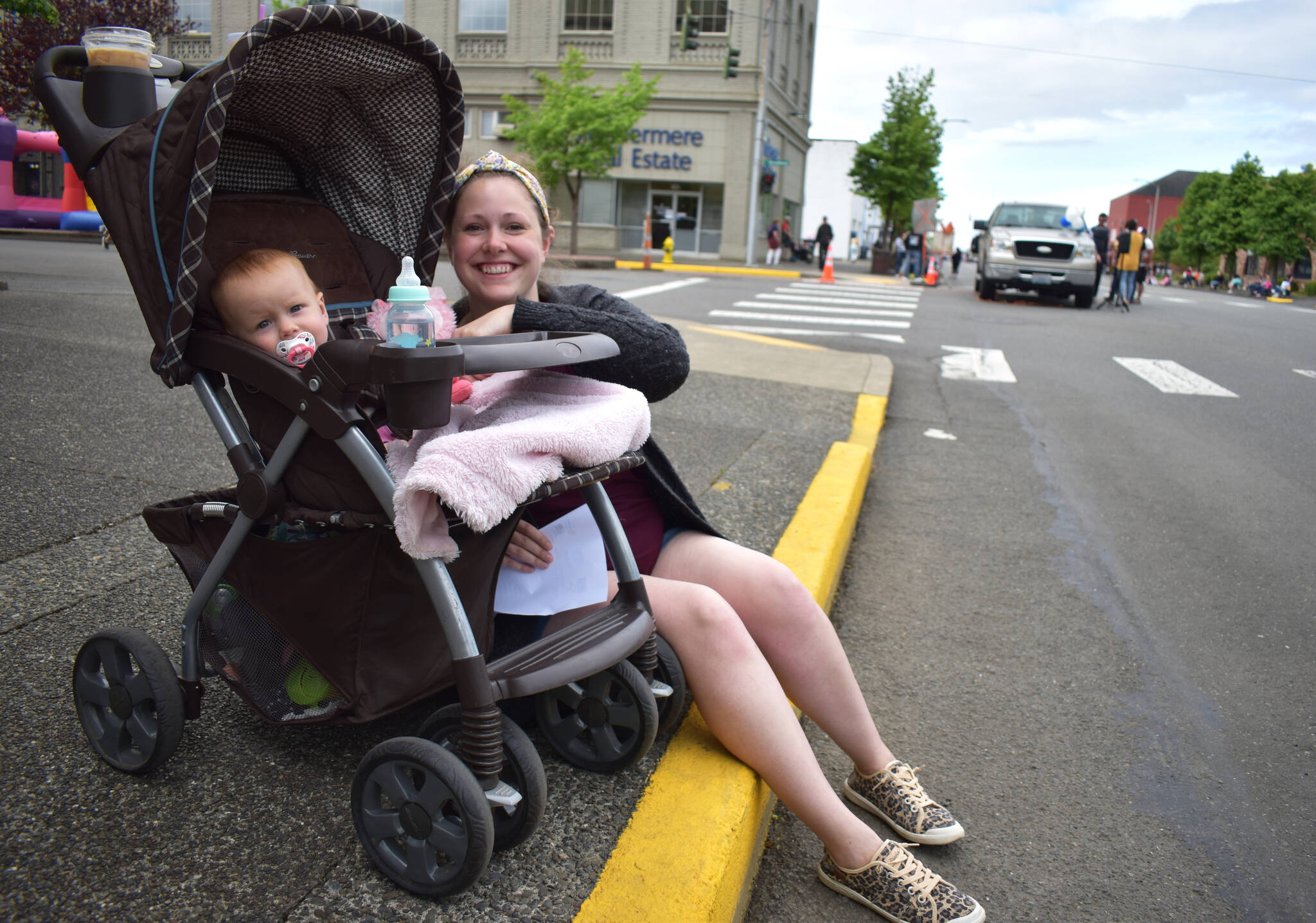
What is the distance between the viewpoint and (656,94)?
30.7 m

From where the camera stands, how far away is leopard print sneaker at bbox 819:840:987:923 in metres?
1.93

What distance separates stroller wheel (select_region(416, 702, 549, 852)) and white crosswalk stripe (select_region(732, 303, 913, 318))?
12.6 m

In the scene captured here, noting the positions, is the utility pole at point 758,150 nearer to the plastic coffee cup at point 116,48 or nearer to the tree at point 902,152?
the tree at point 902,152

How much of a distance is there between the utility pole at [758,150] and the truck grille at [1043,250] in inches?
554

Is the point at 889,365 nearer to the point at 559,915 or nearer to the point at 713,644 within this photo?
the point at 713,644

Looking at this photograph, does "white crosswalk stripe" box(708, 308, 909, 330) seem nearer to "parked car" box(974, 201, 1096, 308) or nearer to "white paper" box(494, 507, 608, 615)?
"parked car" box(974, 201, 1096, 308)

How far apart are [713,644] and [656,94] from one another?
102 feet

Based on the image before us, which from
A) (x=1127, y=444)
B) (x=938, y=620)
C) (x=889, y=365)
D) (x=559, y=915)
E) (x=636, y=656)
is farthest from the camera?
(x=889, y=365)

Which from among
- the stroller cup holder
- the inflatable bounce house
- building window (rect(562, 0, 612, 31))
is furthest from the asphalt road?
building window (rect(562, 0, 612, 31))

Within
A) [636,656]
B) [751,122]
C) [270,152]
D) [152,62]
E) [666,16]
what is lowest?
[636,656]

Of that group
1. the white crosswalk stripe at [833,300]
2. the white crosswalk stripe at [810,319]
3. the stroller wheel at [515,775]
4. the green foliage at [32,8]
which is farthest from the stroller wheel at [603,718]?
the white crosswalk stripe at [833,300]

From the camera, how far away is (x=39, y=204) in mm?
22031

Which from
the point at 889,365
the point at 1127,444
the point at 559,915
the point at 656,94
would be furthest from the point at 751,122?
the point at 559,915

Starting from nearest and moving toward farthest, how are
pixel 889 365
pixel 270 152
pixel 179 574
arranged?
pixel 270 152, pixel 179 574, pixel 889 365
